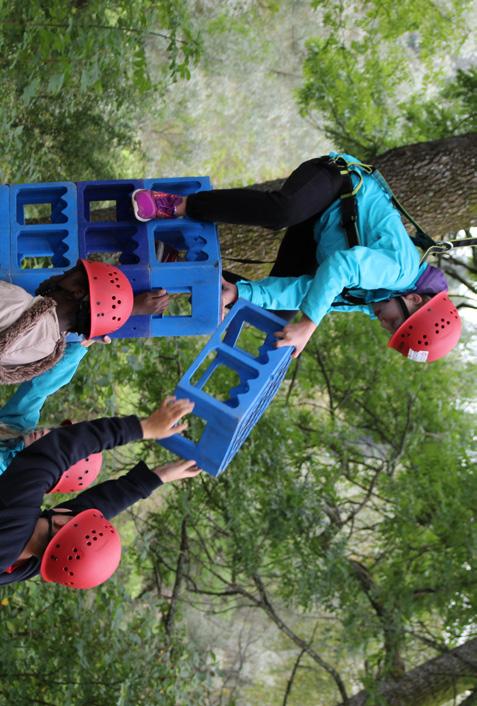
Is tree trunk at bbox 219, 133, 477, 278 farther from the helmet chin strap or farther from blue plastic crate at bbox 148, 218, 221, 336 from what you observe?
the helmet chin strap

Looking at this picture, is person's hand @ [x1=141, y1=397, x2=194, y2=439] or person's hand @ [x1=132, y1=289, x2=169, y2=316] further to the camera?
person's hand @ [x1=132, y1=289, x2=169, y2=316]

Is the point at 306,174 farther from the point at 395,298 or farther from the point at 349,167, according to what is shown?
the point at 395,298

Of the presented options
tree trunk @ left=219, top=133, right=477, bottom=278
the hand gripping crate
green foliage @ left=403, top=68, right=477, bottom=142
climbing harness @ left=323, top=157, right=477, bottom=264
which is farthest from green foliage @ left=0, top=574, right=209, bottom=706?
green foliage @ left=403, top=68, right=477, bottom=142

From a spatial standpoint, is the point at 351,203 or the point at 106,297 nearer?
the point at 106,297

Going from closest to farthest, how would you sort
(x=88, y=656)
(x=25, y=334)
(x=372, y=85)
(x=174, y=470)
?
1. (x=25, y=334)
2. (x=174, y=470)
3. (x=88, y=656)
4. (x=372, y=85)

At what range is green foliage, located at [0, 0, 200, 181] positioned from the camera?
16.9 ft

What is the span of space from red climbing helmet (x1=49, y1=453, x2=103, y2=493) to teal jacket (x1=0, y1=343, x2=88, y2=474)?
10.9 inches

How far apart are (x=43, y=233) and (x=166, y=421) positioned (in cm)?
123

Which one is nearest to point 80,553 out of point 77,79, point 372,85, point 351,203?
point 351,203

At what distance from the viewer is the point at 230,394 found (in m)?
3.06

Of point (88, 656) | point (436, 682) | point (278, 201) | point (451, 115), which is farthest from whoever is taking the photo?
point (451, 115)

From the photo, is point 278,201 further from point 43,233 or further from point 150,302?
point 43,233

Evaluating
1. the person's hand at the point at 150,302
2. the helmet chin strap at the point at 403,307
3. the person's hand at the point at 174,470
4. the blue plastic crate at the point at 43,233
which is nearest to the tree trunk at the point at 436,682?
the helmet chin strap at the point at 403,307

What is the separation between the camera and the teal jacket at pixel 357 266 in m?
3.13
